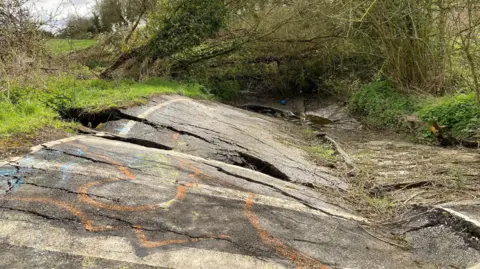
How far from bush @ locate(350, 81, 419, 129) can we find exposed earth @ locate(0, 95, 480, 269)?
375cm


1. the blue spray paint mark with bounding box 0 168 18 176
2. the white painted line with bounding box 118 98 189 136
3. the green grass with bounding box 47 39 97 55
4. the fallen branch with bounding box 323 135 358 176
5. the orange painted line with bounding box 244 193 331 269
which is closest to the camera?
the orange painted line with bounding box 244 193 331 269

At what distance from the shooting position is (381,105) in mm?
11211

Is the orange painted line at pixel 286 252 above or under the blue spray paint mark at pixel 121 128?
under

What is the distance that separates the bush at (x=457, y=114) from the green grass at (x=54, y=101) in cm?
615

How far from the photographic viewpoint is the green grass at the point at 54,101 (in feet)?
16.4

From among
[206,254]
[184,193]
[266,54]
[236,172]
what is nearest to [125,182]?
[184,193]

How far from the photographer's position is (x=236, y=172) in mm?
5090

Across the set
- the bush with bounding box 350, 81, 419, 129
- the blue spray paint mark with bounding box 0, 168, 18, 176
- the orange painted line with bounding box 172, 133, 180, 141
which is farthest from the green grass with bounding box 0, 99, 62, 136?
the bush with bounding box 350, 81, 419, 129

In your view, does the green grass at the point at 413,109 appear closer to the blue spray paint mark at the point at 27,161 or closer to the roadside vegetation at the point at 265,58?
the roadside vegetation at the point at 265,58

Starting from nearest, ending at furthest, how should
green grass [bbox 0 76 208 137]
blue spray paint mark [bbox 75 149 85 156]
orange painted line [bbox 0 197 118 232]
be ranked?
orange painted line [bbox 0 197 118 232]
blue spray paint mark [bbox 75 149 85 156]
green grass [bbox 0 76 208 137]

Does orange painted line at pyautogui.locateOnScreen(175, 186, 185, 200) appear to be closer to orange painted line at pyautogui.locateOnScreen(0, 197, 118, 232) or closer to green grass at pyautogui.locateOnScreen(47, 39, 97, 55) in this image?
orange painted line at pyautogui.locateOnScreen(0, 197, 118, 232)

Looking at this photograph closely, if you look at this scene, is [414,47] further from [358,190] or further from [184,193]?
[184,193]

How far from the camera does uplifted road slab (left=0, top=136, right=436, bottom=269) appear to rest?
276 centimetres

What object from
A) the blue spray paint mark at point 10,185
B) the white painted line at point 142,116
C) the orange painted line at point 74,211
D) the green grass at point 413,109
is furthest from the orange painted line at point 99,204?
the green grass at point 413,109
